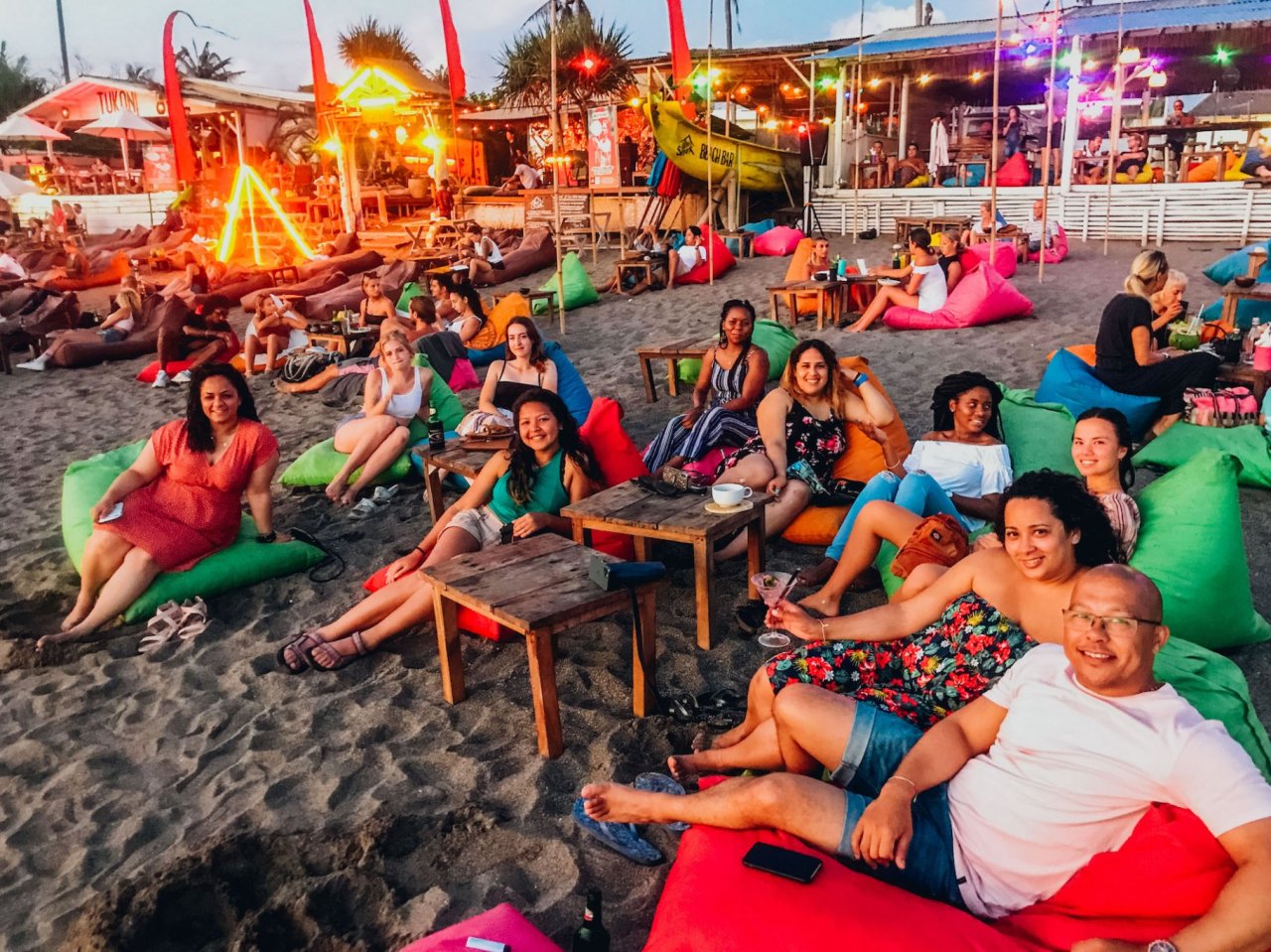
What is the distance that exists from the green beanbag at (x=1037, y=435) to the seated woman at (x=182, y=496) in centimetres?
385

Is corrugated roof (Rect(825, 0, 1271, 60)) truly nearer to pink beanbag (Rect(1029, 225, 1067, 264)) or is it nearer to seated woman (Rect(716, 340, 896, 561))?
pink beanbag (Rect(1029, 225, 1067, 264))

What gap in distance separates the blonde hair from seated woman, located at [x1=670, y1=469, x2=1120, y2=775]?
15.0ft

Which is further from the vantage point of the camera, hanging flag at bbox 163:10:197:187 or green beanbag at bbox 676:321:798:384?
hanging flag at bbox 163:10:197:187

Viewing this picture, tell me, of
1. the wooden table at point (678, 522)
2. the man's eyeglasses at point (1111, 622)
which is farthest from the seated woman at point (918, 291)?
the man's eyeglasses at point (1111, 622)

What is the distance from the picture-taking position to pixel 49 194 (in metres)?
26.3

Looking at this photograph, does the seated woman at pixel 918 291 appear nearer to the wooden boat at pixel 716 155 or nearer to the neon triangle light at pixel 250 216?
the wooden boat at pixel 716 155

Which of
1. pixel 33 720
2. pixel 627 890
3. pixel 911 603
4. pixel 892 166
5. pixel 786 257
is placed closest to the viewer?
pixel 627 890

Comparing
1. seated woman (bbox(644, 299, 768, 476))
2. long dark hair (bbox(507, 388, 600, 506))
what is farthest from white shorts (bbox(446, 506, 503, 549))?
seated woman (bbox(644, 299, 768, 476))

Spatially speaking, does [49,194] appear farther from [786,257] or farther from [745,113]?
[786,257]

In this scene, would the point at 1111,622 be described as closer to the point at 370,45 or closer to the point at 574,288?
the point at 574,288

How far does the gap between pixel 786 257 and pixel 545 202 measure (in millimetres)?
6956

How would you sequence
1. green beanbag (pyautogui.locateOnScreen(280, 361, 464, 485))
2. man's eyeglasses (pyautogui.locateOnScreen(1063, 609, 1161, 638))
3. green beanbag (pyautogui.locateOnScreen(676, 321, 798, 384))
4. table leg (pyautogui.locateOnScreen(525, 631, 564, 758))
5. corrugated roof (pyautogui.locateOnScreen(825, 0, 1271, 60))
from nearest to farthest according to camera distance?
1. man's eyeglasses (pyautogui.locateOnScreen(1063, 609, 1161, 638))
2. table leg (pyautogui.locateOnScreen(525, 631, 564, 758))
3. green beanbag (pyautogui.locateOnScreen(280, 361, 464, 485))
4. green beanbag (pyautogui.locateOnScreen(676, 321, 798, 384))
5. corrugated roof (pyautogui.locateOnScreen(825, 0, 1271, 60))

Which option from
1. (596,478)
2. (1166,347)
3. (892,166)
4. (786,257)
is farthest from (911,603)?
(892,166)

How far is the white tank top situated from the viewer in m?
5.94
